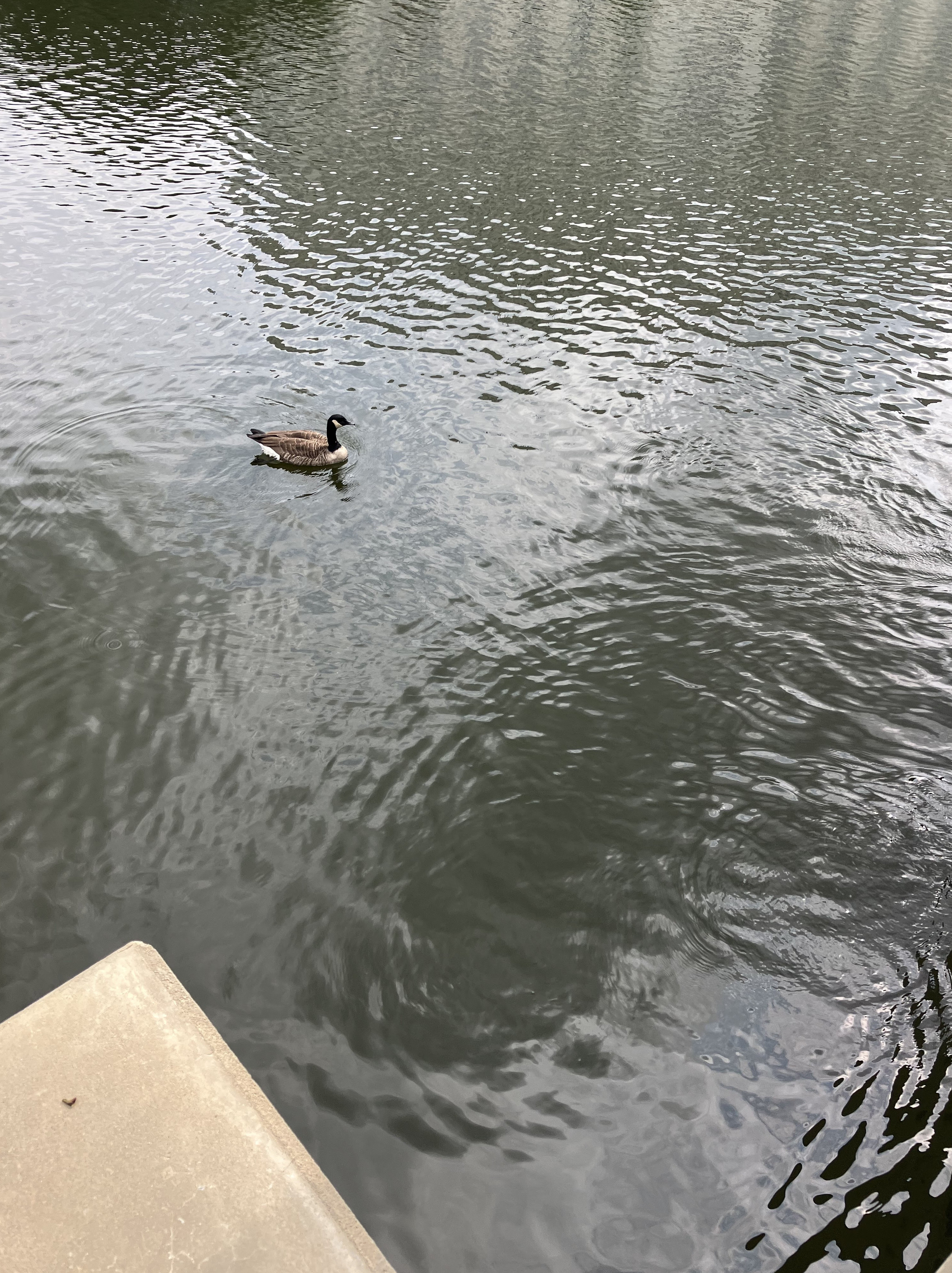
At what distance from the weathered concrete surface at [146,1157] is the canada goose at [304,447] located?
7.30 meters

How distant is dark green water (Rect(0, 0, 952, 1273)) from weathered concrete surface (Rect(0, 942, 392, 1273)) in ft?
3.91

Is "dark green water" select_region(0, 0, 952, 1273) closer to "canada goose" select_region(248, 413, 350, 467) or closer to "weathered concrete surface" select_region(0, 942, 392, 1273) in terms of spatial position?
"canada goose" select_region(248, 413, 350, 467)

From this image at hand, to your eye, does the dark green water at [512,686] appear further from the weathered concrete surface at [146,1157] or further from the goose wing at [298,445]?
the weathered concrete surface at [146,1157]

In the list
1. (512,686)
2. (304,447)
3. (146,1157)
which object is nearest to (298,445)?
(304,447)

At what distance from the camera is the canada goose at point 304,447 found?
10758 mm

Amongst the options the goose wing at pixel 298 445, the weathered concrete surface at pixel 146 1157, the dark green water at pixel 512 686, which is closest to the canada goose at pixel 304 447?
the goose wing at pixel 298 445

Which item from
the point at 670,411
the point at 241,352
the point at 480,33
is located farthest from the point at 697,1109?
the point at 480,33

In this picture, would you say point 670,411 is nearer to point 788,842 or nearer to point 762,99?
point 788,842

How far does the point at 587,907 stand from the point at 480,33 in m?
31.3

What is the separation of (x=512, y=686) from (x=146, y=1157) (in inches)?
196

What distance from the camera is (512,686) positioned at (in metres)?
8.23

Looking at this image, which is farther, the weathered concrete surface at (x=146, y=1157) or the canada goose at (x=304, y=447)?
the canada goose at (x=304, y=447)

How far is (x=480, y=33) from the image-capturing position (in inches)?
1155

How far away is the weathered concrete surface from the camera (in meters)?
3.67
